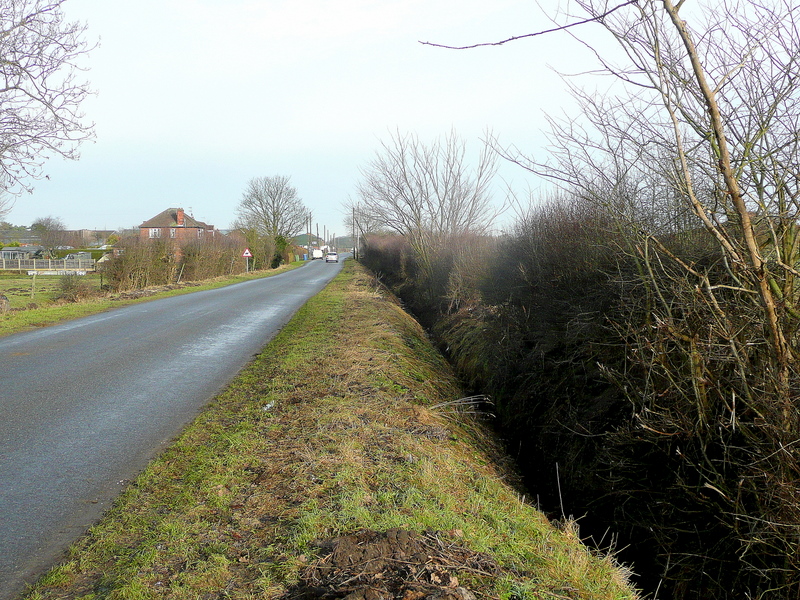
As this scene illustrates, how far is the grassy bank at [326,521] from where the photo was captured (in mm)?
2898

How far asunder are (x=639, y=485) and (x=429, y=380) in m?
3.95

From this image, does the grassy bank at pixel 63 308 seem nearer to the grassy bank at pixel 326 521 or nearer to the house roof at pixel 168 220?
the grassy bank at pixel 326 521

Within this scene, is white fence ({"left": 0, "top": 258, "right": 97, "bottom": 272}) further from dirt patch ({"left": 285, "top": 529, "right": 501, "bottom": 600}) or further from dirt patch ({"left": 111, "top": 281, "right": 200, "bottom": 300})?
dirt patch ({"left": 285, "top": 529, "right": 501, "bottom": 600})

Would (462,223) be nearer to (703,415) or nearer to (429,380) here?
(429,380)

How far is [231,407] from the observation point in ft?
21.3

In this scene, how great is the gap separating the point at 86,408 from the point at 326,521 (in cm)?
411

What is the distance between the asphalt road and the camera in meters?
3.76

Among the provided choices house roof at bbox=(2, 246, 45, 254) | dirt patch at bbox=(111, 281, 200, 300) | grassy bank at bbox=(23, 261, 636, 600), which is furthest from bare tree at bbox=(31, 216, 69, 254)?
grassy bank at bbox=(23, 261, 636, 600)

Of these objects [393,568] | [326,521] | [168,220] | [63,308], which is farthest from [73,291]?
[168,220]

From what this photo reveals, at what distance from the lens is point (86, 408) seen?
6.34 metres

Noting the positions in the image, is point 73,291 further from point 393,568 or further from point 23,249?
point 23,249

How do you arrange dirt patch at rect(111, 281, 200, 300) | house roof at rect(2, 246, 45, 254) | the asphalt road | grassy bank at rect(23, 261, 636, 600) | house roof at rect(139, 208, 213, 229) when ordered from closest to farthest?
1. grassy bank at rect(23, 261, 636, 600)
2. the asphalt road
3. dirt patch at rect(111, 281, 200, 300)
4. house roof at rect(139, 208, 213, 229)
5. house roof at rect(2, 246, 45, 254)

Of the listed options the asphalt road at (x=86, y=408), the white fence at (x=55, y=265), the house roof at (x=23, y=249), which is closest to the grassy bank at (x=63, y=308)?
the asphalt road at (x=86, y=408)

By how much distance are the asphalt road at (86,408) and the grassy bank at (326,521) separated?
0.26 meters
